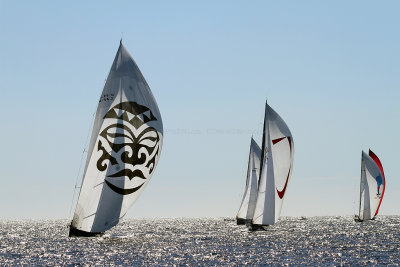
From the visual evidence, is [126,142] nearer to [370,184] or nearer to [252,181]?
[252,181]

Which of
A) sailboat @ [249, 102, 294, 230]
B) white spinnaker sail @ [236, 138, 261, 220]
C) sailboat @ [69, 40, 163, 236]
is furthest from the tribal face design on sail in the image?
white spinnaker sail @ [236, 138, 261, 220]

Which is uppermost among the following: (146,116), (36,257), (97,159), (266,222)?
(146,116)

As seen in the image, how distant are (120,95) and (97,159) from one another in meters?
4.95

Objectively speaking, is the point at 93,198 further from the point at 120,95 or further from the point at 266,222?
the point at 266,222

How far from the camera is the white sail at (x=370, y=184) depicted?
91875 mm

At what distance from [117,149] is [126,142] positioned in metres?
0.83

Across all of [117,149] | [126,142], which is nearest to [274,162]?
[126,142]

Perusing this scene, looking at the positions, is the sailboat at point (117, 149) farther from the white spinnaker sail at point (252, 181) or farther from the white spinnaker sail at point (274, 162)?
the white spinnaker sail at point (252, 181)

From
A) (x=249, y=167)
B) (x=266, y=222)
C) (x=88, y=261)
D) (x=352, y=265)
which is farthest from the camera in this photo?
(x=249, y=167)

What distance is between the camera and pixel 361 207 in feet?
313

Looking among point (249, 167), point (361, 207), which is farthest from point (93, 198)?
point (361, 207)

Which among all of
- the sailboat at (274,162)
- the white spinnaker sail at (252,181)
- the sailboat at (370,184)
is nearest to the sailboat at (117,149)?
the sailboat at (274,162)

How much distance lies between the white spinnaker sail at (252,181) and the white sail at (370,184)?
17.3 metres

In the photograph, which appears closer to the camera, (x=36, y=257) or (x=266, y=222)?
(x=36, y=257)
